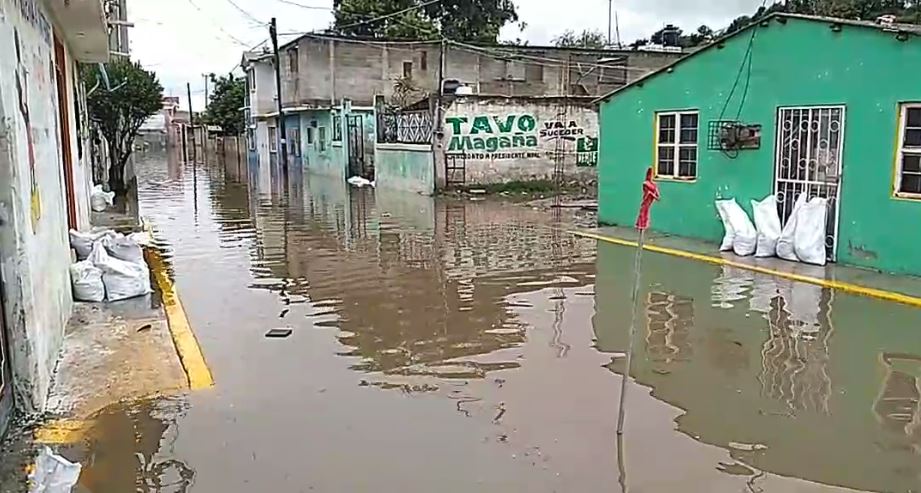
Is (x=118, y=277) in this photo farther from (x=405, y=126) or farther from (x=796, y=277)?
(x=405, y=126)

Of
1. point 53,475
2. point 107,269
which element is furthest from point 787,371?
point 107,269

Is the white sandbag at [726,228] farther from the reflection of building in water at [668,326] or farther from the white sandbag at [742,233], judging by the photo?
the reflection of building in water at [668,326]

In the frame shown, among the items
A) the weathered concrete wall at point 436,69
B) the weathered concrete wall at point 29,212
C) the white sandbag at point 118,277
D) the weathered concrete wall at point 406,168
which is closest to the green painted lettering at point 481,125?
the weathered concrete wall at point 406,168

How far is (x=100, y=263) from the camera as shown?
29.9ft

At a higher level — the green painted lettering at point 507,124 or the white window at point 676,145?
the green painted lettering at point 507,124

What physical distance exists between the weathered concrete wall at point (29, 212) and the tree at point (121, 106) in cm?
1750

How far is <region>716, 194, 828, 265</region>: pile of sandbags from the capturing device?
432 inches

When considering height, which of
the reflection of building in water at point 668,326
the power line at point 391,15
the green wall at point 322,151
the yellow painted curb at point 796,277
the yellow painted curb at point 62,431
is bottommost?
the reflection of building in water at point 668,326

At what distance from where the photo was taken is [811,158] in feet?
37.4

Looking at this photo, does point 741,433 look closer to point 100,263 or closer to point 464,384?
point 464,384

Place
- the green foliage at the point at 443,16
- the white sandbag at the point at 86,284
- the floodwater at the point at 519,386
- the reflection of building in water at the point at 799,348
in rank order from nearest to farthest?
the floodwater at the point at 519,386 < the reflection of building in water at the point at 799,348 < the white sandbag at the point at 86,284 < the green foliage at the point at 443,16

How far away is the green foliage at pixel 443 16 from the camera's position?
43.7 m

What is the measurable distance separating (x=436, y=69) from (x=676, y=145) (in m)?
24.6

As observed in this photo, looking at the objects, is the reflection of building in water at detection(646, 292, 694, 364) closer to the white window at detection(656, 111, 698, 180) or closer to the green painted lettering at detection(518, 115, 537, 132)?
the white window at detection(656, 111, 698, 180)
